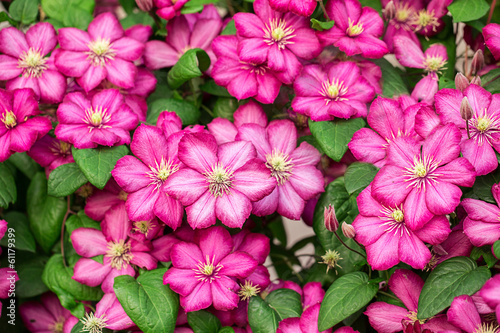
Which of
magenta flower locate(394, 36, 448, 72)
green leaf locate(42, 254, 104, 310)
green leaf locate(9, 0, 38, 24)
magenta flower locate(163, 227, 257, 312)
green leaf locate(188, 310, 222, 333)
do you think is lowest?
green leaf locate(188, 310, 222, 333)

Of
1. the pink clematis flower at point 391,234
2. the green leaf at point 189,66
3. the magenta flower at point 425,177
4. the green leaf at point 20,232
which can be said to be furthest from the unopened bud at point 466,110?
the green leaf at point 20,232

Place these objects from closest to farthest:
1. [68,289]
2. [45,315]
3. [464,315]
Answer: [464,315], [68,289], [45,315]

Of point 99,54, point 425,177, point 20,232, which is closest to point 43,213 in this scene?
point 20,232

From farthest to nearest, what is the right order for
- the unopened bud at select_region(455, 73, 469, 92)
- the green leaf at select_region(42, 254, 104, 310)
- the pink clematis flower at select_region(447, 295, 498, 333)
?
the green leaf at select_region(42, 254, 104, 310) < the unopened bud at select_region(455, 73, 469, 92) < the pink clematis flower at select_region(447, 295, 498, 333)

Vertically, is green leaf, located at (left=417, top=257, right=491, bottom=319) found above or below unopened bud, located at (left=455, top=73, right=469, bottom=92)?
below

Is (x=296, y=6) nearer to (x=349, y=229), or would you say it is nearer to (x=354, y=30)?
(x=354, y=30)

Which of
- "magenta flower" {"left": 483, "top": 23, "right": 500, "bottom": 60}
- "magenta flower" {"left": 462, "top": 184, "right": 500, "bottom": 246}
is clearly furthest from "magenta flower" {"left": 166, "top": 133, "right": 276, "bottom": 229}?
"magenta flower" {"left": 483, "top": 23, "right": 500, "bottom": 60}

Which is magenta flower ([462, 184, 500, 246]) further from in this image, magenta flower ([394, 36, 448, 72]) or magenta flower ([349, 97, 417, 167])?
magenta flower ([394, 36, 448, 72])

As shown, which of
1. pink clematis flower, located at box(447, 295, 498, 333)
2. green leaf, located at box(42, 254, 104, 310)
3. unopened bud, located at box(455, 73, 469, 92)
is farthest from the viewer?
green leaf, located at box(42, 254, 104, 310)
